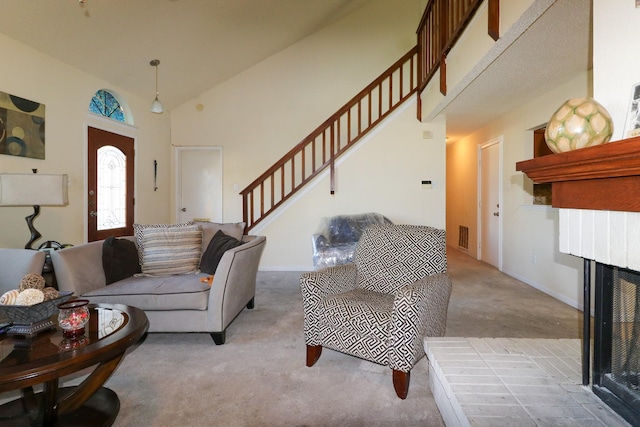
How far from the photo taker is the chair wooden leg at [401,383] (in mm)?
1751

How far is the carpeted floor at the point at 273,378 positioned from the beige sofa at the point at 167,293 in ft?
0.58

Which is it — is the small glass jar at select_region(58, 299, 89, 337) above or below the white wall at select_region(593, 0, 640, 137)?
below

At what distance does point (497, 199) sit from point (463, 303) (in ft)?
7.65

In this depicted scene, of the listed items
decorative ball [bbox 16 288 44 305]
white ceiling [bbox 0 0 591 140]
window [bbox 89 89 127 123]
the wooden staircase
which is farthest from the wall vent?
decorative ball [bbox 16 288 44 305]

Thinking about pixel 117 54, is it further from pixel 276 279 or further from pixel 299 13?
pixel 276 279

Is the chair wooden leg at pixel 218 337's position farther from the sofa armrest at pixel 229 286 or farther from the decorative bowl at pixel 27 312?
the decorative bowl at pixel 27 312

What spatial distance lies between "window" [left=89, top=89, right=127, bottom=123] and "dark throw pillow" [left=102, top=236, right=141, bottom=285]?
8.27ft

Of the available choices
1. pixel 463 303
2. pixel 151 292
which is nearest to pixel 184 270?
pixel 151 292

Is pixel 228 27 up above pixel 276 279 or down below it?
above

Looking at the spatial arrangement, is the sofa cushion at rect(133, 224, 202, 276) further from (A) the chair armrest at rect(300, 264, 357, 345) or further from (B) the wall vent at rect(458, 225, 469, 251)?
(B) the wall vent at rect(458, 225, 469, 251)

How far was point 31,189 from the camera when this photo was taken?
2.68m

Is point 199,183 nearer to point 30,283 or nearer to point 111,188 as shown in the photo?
point 111,188

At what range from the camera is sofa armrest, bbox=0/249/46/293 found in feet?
7.00

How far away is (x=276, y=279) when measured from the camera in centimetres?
447
